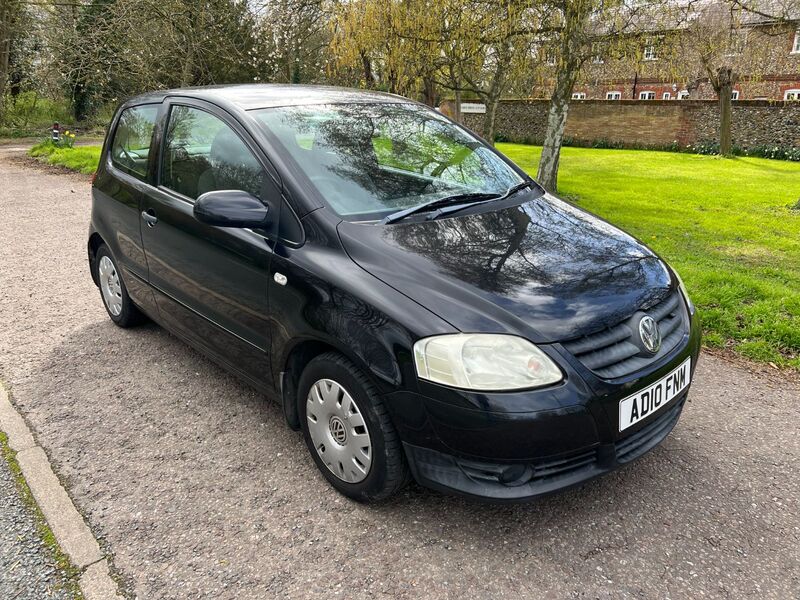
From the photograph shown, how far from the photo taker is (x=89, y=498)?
2.79m

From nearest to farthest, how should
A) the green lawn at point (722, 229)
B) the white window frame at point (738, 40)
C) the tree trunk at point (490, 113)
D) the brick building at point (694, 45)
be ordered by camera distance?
the green lawn at point (722, 229) < the brick building at point (694, 45) < the white window frame at point (738, 40) < the tree trunk at point (490, 113)

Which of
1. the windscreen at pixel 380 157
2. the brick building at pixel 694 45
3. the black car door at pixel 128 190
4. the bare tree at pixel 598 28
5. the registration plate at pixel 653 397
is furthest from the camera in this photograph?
the brick building at pixel 694 45

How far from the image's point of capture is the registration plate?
2398 mm

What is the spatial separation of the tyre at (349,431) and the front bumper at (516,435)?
0.10m

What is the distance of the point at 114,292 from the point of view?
4641 mm

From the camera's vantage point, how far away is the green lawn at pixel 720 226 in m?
4.66

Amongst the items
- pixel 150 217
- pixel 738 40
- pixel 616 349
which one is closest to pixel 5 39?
pixel 738 40

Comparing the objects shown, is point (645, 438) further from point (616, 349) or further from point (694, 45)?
point (694, 45)

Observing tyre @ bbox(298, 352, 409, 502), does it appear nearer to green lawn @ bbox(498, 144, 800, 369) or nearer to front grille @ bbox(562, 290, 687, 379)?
front grille @ bbox(562, 290, 687, 379)

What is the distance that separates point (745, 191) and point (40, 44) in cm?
2328

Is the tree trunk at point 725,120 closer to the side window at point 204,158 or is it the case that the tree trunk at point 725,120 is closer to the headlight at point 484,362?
the side window at point 204,158

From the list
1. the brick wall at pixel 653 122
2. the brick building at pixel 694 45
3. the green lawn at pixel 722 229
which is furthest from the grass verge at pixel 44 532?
the brick wall at pixel 653 122

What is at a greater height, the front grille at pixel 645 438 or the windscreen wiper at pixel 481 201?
the windscreen wiper at pixel 481 201

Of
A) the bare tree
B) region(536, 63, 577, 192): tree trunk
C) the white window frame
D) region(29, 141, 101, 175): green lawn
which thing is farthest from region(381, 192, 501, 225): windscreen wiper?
region(29, 141, 101, 175): green lawn
